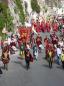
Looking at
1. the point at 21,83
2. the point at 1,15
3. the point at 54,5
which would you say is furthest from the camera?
the point at 54,5

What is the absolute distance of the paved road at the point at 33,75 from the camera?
2708cm

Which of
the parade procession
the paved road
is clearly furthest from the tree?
the paved road

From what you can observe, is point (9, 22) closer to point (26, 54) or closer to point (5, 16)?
point (5, 16)

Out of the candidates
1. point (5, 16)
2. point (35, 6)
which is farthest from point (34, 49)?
point (35, 6)

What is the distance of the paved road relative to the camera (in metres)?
27.1

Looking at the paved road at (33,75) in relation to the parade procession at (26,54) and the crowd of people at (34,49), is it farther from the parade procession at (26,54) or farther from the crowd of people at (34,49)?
the crowd of people at (34,49)

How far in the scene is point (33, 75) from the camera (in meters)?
29.4

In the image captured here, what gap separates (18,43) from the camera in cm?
3944

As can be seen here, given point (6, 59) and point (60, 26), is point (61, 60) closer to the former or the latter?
point (6, 59)

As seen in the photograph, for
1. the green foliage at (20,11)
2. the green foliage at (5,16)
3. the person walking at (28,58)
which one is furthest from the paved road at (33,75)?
the green foliage at (20,11)

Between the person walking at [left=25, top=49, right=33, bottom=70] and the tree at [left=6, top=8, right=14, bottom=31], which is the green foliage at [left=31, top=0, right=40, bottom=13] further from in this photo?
the person walking at [left=25, top=49, right=33, bottom=70]

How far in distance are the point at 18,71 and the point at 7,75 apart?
170cm

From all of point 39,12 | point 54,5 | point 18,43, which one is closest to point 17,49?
point 18,43

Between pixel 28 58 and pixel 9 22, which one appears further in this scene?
pixel 9 22
